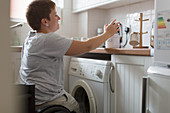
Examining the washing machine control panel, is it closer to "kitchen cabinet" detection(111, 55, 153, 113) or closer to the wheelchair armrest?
"kitchen cabinet" detection(111, 55, 153, 113)

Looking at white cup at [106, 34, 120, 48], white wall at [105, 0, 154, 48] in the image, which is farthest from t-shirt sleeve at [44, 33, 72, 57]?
white wall at [105, 0, 154, 48]

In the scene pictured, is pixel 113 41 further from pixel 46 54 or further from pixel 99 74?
pixel 46 54

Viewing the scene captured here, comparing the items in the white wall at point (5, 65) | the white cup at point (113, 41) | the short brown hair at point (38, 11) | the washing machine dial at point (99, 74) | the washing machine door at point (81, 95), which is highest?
the short brown hair at point (38, 11)

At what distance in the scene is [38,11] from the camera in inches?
46.5

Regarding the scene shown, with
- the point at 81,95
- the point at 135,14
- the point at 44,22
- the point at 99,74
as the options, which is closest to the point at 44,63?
the point at 44,22

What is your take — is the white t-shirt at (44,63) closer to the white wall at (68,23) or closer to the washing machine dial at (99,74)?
the washing machine dial at (99,74)

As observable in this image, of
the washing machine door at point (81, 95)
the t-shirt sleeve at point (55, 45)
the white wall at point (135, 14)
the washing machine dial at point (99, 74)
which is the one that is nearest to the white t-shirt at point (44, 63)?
the t-shirt sleeve at point (55, 45)

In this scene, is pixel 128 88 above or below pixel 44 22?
below

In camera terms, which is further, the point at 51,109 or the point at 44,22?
the point at 44,22

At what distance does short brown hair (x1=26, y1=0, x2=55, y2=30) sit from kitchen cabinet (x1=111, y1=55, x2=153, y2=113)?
2.20 feet

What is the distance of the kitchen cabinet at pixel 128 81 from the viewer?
1359 millimetres

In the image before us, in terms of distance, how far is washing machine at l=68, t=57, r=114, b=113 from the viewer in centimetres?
160

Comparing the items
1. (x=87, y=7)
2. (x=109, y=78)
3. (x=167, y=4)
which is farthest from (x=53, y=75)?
(x=87, y=7)

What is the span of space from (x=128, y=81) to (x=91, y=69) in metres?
0.42
